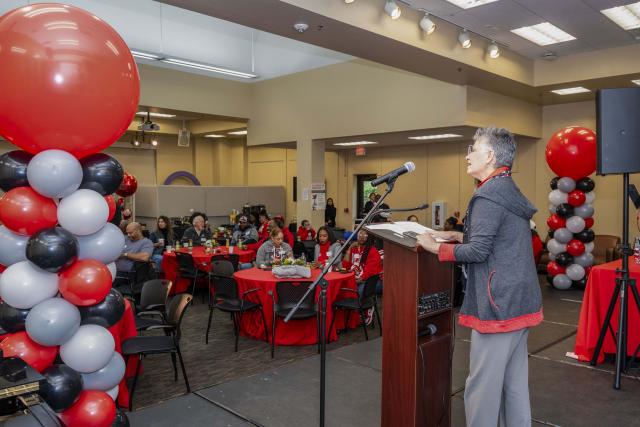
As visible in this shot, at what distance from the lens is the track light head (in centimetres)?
583

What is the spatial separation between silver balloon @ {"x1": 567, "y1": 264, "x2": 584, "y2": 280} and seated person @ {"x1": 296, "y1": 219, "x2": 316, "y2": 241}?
196 inches

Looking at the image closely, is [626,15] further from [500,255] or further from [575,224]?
[500,255]

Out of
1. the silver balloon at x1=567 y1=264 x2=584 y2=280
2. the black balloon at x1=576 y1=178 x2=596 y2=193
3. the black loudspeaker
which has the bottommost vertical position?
the silver balloon at x1=567 y1=264 x2=584 y2=280

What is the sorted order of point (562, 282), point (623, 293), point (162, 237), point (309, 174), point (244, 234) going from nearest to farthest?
point (623, 293), point (562, 282), point (244, 234), point (162, 237), point (309, 174)

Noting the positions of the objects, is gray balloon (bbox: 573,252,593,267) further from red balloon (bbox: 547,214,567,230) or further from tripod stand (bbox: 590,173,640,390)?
tripod stand (bbox: 590,173,640,390)

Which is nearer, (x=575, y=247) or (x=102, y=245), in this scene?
(x=102, y=245)

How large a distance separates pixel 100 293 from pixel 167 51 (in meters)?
8.62

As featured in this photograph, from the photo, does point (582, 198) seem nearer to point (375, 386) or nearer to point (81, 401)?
point (375, 386)

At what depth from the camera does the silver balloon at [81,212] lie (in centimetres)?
284

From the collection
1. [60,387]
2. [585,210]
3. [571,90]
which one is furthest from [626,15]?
[60,387]

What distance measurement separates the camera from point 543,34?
7.70m

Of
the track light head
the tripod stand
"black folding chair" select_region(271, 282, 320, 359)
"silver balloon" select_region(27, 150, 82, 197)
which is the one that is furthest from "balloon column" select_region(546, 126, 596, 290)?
"silver balloon" select_region(27, 150, 82, 197)

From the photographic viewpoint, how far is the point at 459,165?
12.4m

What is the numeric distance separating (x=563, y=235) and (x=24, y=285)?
812 cm
